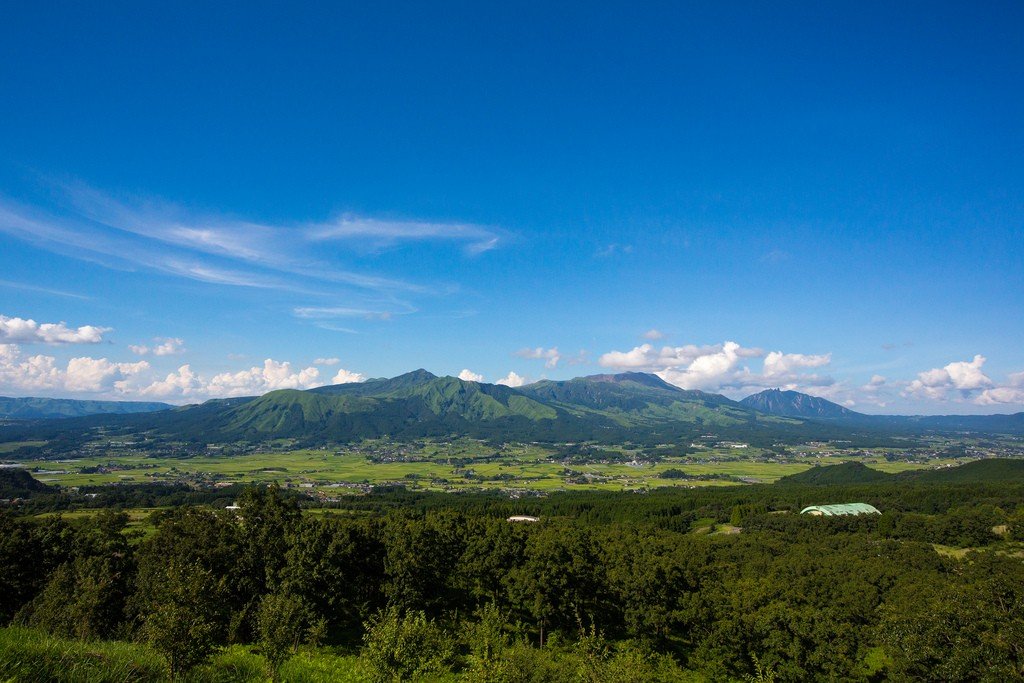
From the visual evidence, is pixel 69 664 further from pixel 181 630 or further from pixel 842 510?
pixel 842 510

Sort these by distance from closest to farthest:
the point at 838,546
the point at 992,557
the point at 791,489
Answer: the point at 992,557 → the point at 838,546 → the point at 791,489

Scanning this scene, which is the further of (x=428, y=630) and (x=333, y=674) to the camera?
(x=333, y=674)

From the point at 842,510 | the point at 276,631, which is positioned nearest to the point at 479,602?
the point at 276,631

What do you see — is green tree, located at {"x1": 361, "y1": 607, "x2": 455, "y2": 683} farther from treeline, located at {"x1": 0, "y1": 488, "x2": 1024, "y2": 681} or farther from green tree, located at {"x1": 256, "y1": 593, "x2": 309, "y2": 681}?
green tree, located at {"x1": 256, "y1": 593, "x2": 309, "y2": 681}

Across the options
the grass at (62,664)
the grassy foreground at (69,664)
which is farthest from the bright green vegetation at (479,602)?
the grass at (62,664)

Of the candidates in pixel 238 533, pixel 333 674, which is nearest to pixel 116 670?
pixel 333 674

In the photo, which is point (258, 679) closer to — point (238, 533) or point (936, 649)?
point (238, 533)

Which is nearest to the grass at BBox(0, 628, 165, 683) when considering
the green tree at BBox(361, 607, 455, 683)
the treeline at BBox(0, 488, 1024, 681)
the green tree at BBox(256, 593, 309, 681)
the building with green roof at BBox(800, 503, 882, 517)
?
the green tree at BBox(361, 607, 455, 683)

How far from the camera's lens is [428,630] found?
26.9 m

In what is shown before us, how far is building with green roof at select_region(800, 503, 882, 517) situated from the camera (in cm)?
10969

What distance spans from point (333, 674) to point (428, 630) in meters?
11.9

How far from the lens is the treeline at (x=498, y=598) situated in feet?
108

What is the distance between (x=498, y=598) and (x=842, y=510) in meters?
95.7

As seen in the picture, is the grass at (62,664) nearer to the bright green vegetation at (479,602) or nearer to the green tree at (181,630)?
the green tree at (181,630)
